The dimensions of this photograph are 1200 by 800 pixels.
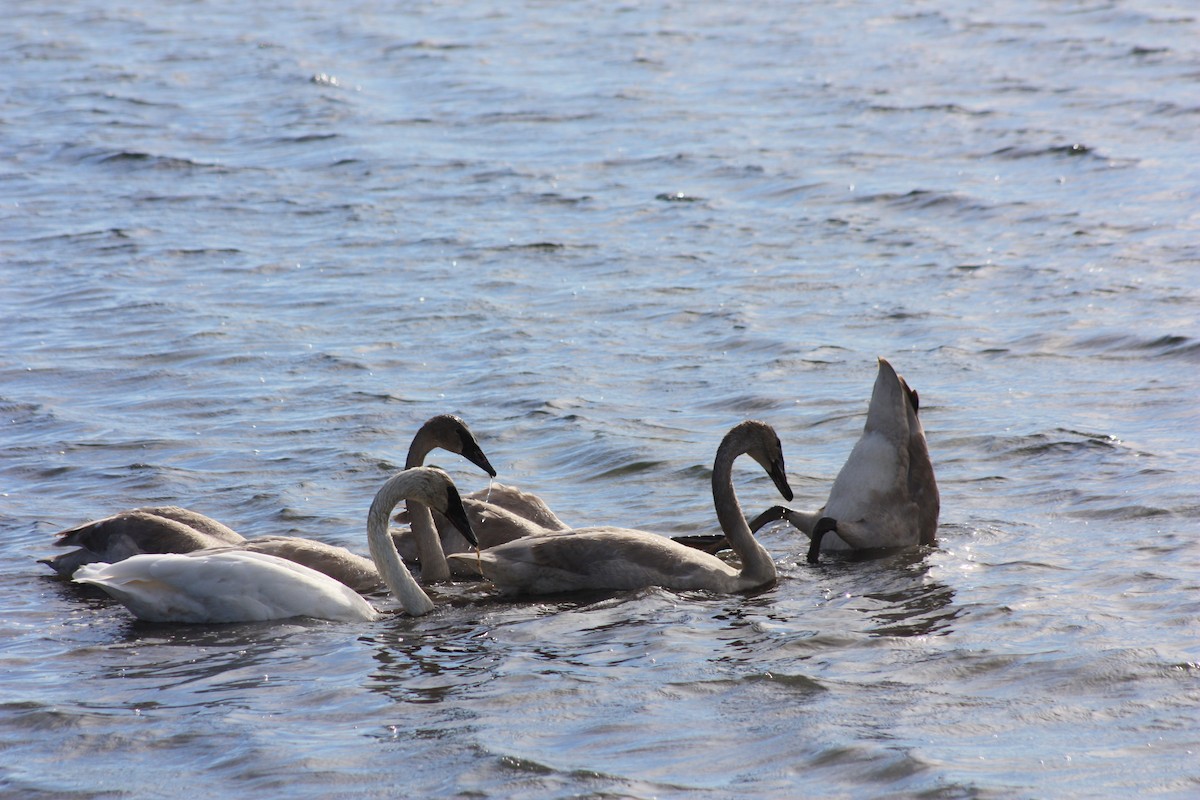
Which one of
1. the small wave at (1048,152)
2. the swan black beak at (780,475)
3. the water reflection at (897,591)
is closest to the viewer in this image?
the water reflection at (897,591)

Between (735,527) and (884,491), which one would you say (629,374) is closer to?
(884,491)

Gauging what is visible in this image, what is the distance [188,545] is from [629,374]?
209 inches

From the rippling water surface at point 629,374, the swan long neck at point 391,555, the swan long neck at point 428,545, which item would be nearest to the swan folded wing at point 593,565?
the rippling water surface at point 629,374

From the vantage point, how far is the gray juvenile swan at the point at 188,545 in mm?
9633

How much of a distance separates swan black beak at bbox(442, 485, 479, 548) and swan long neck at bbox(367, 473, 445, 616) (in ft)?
0.82

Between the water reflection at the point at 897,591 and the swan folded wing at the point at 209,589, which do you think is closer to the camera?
the water reflection at the point at 897,591

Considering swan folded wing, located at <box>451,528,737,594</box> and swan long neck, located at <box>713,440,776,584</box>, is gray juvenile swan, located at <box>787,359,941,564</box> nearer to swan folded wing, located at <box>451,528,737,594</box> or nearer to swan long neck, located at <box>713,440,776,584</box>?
swan long neck, located at <box>713,440,776,584</box>

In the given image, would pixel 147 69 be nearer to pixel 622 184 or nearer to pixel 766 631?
pixel 622 184

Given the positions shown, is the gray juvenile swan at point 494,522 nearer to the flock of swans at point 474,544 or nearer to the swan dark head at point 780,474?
the flock of swans at point 474,544

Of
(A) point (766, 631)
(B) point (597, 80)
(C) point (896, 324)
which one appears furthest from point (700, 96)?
(A) point (766, 631)

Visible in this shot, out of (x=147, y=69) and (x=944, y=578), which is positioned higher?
(x=147, y=69)

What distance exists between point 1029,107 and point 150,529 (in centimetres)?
1764

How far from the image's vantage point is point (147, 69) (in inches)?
1209

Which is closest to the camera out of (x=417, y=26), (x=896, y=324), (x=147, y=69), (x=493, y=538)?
(x=493, y=538)
